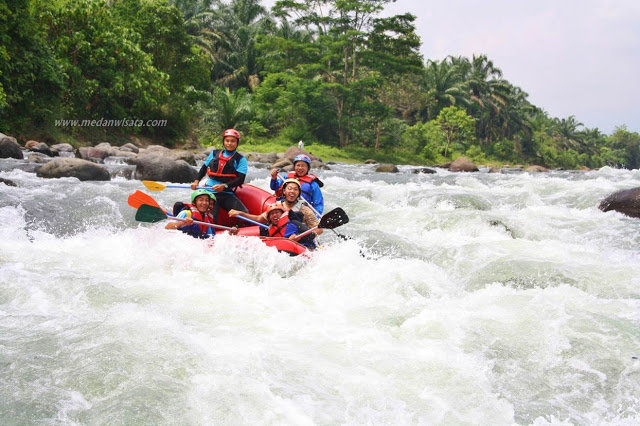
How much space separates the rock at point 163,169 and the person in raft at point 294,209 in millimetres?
5128

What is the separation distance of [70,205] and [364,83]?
791 inches

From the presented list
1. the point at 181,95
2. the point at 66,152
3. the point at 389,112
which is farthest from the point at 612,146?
the point at 66,152

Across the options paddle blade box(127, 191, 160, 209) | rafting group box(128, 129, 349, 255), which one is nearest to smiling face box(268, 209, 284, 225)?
rafting group box(128, 129, 349, 255)

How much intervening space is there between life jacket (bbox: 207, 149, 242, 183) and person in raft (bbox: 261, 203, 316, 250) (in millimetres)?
904

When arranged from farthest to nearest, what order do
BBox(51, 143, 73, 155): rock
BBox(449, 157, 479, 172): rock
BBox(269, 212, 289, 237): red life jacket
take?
BBox(449, 157, 479, 172): rock, BBox(51, 143, 73, 155): rock, BBox(269, 212, 289, 237): red life jacket

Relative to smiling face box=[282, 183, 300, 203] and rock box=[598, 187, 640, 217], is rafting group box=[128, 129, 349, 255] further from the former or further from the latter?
rock box=[598, 187, 640, 217]

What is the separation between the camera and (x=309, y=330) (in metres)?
3.89

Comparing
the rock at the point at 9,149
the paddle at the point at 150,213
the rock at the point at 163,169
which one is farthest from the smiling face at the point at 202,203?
the rock at the point at 9,149

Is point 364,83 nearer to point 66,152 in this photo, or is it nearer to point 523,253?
point 66,152

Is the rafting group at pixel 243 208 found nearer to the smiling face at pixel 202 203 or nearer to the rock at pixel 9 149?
the smiling face at pixel 202 203

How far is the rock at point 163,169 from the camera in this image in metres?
10.8

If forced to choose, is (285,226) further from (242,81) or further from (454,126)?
(454,126)

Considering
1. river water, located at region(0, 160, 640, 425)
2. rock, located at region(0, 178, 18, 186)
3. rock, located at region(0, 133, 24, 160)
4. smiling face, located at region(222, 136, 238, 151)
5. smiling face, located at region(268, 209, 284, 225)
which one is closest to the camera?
river water, located at region(0, 160, 640, 425)

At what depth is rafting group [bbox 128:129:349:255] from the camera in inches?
227
